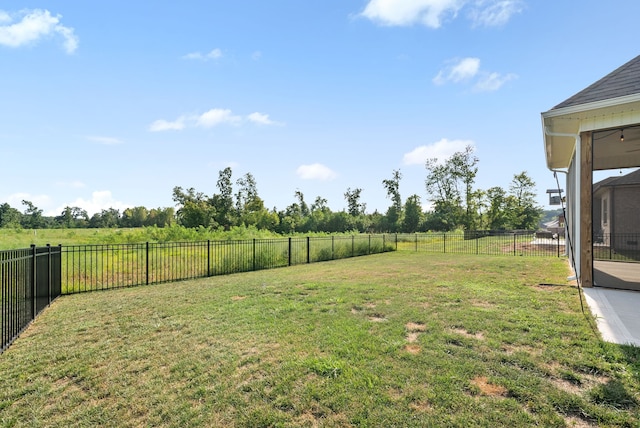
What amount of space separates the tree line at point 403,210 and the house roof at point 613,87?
87.9 ft

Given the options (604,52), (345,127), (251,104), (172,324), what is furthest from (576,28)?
(172,324)

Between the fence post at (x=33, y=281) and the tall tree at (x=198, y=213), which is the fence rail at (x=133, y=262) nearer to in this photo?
the fence post at (x=33, y=281)

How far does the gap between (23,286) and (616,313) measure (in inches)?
334

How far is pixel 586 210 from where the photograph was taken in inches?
222

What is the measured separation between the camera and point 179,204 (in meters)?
40.8

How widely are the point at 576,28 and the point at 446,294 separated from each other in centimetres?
736

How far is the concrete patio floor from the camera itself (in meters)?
3.38

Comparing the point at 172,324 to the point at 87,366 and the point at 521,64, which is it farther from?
the point at 521,64

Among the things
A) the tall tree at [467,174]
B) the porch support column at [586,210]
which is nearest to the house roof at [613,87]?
the porch support column at [586,210]

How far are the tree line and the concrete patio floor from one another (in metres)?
26.8

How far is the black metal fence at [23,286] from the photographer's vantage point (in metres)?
3.51

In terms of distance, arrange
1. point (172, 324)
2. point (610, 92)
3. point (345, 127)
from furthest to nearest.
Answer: point (345, 127), point (610, 92), point (172, 324)

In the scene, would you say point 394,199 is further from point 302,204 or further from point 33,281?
point 33,281

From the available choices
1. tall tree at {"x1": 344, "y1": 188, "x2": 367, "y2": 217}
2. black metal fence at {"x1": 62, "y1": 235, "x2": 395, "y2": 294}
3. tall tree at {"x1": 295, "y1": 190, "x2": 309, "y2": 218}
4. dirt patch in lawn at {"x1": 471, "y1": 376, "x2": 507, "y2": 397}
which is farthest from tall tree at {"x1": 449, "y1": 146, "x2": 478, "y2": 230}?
dirt patch in lawn at {"x1": 471, "y1": 376, "x2": 507, "y2": 397}
